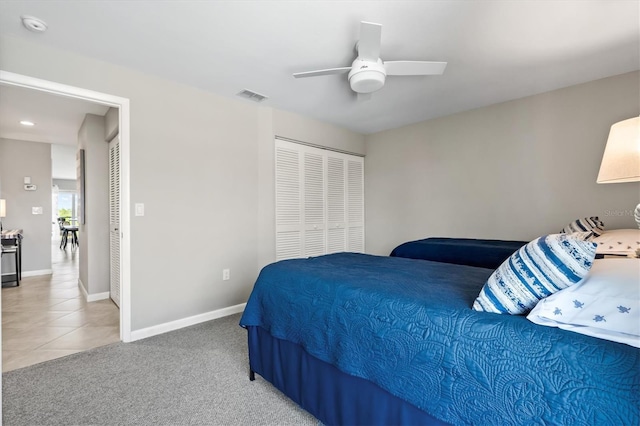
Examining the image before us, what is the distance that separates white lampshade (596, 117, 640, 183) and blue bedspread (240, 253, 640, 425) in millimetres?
924

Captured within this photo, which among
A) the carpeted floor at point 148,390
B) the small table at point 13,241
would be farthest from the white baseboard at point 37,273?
the carpeted floor at point 148,390

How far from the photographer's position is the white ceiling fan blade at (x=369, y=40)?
1729 mm

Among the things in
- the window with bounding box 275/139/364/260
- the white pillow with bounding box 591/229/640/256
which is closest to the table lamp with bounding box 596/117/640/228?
the white pillow with bounding box 591/229/640/256

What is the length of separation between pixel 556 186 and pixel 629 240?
108 cm

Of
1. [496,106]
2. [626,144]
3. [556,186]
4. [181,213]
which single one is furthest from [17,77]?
[556,186]

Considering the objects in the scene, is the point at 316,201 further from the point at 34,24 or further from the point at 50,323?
the point at 50,323

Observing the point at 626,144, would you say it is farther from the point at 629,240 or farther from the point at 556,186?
the point at 556,186

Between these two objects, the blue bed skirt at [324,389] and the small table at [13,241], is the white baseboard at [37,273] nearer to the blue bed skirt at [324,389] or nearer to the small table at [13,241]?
the small table at [13,241]

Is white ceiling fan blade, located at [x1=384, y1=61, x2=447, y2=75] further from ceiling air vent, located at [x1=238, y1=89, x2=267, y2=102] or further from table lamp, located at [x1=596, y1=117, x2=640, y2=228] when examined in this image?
ceiling air vent, located at [x1=238, y1=89, x2=267, y2=102]

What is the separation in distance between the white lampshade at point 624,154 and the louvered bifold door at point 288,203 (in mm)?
2967

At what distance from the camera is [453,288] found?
1.36 metres

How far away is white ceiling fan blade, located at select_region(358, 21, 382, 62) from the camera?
173 cm

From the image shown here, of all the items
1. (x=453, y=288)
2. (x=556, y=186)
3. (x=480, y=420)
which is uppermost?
(x=556, y=186)

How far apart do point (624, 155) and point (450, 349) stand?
154 cm
